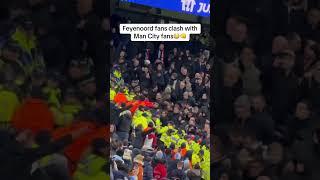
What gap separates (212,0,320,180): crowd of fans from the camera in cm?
366

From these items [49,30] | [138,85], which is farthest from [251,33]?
[49,30]

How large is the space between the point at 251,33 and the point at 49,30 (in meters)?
1.27

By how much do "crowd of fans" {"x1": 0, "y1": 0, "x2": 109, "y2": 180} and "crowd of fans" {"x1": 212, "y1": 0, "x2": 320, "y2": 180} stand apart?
76 cm

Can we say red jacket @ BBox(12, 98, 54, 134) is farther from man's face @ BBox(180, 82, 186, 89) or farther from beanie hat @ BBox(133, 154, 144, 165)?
man's face @ BBox(180, 82, 186, 89)

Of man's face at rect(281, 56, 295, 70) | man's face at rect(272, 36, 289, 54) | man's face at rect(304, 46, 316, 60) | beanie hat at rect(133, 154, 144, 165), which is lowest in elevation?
beanie hat at rect(133, 154, 144, 165)

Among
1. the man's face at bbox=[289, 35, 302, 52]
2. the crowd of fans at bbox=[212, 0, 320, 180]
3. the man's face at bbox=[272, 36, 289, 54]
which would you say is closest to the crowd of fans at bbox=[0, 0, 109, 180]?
the crowd of fans at bbox=[212, 0, 320, 180]

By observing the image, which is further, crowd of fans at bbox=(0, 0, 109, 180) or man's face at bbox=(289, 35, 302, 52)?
crowd of fans at bbox=(0, 0, 109, 180)

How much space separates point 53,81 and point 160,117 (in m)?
0.73

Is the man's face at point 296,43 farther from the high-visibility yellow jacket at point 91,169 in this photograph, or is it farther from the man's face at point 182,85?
the high-visibility yellow jacket at point 91,169

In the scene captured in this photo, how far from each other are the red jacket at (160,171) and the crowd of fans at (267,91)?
31 cm

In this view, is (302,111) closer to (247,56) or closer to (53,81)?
(247,56)

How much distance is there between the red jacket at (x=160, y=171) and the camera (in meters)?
3.72

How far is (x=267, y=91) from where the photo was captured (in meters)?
3.73

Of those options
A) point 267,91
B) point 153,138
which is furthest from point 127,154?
point 267,91
